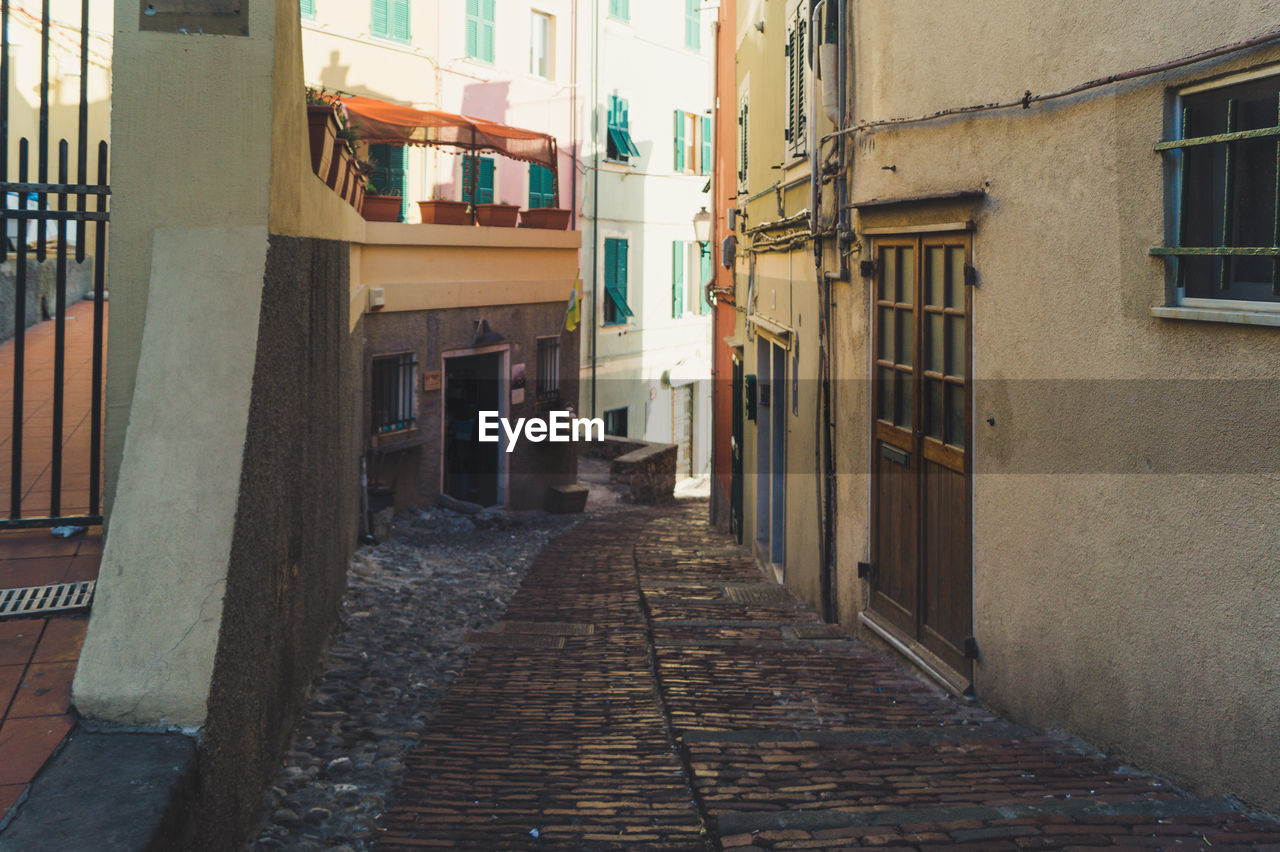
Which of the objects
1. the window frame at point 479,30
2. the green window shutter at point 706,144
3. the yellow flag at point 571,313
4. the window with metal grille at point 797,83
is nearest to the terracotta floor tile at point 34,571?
the window with metal grille at point 797,83

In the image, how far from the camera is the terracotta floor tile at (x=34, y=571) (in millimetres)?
4266

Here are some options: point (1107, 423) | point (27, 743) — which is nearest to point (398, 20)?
point (1107, 423)

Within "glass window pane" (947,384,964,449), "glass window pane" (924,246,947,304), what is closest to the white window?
"glass window pane" (924,246,947,304)

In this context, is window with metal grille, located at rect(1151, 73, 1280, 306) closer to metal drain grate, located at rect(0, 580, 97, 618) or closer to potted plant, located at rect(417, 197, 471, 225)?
metal drain grate, located at rect(0, 580, 97, 618)

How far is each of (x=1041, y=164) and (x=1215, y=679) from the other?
7.86 ft

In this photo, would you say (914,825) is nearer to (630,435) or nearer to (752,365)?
(752,365)

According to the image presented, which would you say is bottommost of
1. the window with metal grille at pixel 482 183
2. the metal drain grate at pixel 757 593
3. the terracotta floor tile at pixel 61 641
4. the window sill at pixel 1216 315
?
the metal drain grate at pixel 757 593

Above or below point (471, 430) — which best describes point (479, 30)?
above

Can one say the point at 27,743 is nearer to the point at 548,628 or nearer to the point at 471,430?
the point at 548,628

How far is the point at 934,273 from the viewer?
6.57 metres

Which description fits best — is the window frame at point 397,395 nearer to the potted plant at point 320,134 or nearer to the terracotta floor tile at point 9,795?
the potted plant at point 320,134

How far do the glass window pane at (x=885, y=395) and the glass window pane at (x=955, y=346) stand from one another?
0.92 m

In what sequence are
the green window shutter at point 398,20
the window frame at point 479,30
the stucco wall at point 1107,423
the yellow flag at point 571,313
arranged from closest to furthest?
the stucco wall at point 1107,423 → the yellow flag at point 571,313 → the green window shutter at point 398,20 → the window frame at point 479,30

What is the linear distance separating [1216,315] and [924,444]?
281 cm
